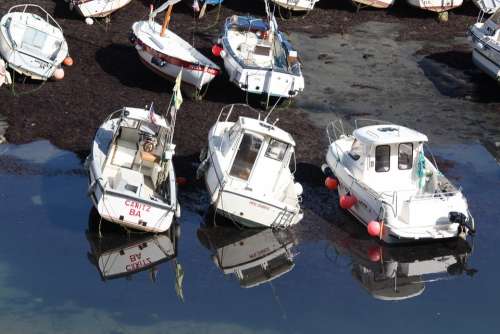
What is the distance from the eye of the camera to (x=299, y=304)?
23.5m

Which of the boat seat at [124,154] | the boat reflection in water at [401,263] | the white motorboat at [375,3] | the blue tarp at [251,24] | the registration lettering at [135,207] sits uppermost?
the registration lettering at [135,207]

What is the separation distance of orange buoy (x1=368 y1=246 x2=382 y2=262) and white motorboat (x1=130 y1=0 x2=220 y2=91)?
9338 mm

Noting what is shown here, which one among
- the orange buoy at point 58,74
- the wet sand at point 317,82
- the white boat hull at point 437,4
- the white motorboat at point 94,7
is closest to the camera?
the wet sand at point 317,82

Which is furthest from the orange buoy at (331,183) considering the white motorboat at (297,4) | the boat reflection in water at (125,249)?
the white motorboat at (297,4)

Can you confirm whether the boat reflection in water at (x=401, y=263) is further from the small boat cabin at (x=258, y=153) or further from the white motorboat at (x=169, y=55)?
the white motorboat at (x=169, y=55)

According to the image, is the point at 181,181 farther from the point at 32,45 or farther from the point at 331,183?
the point at 32,45

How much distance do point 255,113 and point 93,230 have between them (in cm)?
859

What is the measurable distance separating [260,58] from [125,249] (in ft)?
37.8

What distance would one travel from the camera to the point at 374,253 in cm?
2592

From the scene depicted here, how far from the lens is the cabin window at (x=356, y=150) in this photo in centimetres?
2778

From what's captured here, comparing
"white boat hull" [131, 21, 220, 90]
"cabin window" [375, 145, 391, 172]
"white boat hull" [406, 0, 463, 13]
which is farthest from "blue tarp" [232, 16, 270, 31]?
"cabin window" [375, 145, 391, 172]

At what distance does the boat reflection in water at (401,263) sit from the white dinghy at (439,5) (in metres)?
16.3

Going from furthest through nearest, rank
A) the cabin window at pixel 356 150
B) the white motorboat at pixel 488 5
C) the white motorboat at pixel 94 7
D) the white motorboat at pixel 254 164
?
the white motorboat at pixel 488 5 → the white motorboat at pixel 94 7 → the cabin window at pixel 356 150 → the white motorboat at pixel 254 164

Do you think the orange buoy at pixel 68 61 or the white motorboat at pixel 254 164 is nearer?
the white motorboat at pixel 254 164
